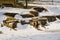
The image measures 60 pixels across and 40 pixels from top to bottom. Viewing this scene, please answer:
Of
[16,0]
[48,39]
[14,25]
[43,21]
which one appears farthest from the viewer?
[16,0]

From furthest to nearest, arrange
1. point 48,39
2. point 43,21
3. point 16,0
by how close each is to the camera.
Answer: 1. point 16,0
2. point 43,21
3. point 48,39

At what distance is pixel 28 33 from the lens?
6.33m

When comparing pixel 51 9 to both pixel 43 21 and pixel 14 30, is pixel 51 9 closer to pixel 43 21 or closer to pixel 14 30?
pixel 43 21

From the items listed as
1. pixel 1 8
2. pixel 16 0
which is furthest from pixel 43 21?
pixel 16 0

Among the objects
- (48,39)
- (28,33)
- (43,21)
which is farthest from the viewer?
(43,21)

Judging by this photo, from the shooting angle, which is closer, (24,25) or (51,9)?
(24,25)

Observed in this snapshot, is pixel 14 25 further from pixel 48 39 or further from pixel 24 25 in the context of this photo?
pixel 48 39

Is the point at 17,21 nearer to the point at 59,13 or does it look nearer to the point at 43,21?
the point at 43,21

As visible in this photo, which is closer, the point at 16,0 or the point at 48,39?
the point at 48,39

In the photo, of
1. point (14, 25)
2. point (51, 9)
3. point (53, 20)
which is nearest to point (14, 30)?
point (14, 25)

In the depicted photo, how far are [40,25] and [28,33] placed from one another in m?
0.90

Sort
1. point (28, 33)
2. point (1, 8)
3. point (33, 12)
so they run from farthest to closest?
point (1, 8)
point (33, 12)
point (28, 33)

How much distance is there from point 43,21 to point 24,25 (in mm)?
788

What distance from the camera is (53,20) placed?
25.6 feet
